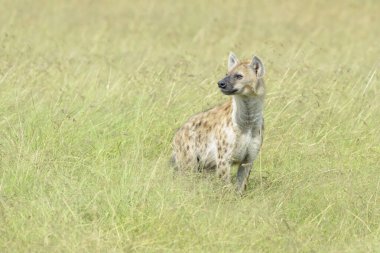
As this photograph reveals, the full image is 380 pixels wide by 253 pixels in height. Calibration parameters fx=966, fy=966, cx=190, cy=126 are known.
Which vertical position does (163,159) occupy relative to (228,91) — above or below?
below

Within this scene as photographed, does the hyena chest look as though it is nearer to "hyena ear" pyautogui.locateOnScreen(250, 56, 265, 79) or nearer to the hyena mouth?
the hyena mouth

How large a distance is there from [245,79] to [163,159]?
103 cm

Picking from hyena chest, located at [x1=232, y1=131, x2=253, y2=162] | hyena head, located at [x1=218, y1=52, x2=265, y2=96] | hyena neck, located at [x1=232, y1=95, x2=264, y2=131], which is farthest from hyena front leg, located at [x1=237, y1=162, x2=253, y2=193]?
hyena head, located at [x1=218, y1=52, x2=265, y2=96]

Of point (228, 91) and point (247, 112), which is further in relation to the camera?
point (247, 112)

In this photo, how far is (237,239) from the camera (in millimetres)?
6426

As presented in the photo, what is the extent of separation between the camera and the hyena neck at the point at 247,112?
8016 mm

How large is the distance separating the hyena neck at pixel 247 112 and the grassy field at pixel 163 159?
0.49 metres

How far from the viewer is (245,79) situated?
7969 mm

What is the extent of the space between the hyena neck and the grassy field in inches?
19.1

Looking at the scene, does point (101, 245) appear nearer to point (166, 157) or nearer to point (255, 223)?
point (255, 223)

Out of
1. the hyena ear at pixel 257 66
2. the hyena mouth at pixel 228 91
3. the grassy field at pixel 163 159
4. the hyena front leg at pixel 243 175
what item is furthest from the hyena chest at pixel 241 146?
the hyena ear at pixel 257 66

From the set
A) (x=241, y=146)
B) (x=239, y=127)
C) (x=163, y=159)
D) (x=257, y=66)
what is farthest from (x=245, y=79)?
(x=163, y=159)

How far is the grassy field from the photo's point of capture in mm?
6418

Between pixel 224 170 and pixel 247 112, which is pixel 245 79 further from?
pixel 224 170
